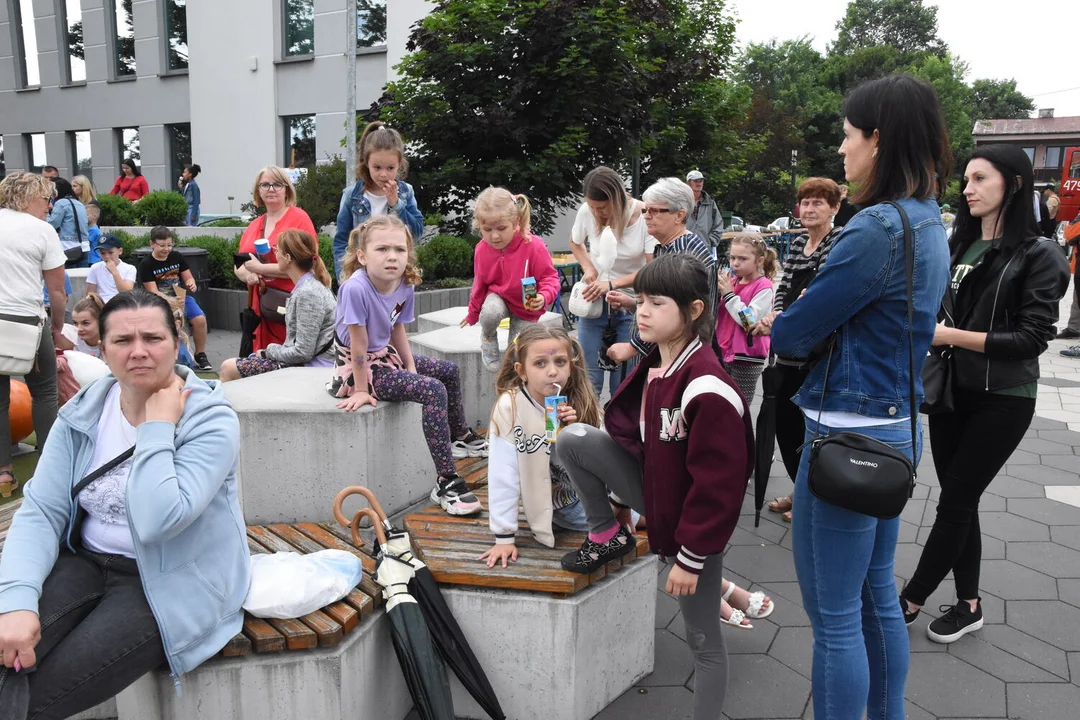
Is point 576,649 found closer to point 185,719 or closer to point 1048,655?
point 185,719

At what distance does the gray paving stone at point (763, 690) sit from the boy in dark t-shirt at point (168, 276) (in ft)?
23.2

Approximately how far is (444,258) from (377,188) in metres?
6.69

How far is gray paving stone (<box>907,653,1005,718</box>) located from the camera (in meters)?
3.02

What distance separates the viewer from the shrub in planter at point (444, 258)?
11648 mm

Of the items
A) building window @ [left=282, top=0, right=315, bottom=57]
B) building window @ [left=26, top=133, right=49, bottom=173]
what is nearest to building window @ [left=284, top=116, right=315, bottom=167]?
building window @ [left=282, top=0, right=315, bottom=57]

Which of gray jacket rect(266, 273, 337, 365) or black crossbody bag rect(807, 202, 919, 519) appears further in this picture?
gray jacket rect(266, 273, 337, 365)

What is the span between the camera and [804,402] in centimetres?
242

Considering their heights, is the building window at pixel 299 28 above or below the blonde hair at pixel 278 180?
above

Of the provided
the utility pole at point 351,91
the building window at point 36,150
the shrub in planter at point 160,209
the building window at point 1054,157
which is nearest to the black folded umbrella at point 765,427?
the utility pole at point 351,91

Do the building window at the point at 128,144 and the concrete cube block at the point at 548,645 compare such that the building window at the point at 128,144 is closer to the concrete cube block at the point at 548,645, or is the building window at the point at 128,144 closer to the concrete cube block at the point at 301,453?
the concrete cube block at the point at 301,453

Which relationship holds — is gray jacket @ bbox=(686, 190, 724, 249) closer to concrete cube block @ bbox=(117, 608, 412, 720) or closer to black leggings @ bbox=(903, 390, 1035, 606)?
black leggings @ bbox=(903, 390, 1035, 606)

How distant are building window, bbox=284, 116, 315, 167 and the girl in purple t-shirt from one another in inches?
686

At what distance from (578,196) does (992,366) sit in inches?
428

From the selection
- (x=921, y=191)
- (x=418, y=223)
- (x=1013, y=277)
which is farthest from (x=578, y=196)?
(x=921, y=191)
